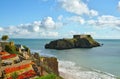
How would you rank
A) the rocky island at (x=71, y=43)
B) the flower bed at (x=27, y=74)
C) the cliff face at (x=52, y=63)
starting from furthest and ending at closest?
the rocky island at (x=71, y=43)
the cliff face at (x=52, y=63)
the flower bed at (x=27, y=74)

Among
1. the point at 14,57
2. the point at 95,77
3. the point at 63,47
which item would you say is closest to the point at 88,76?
the point at 95,77

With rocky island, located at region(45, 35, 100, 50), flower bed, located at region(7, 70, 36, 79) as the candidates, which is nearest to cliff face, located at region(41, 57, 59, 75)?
flower bed, located at region(7, 70, 36, 79)

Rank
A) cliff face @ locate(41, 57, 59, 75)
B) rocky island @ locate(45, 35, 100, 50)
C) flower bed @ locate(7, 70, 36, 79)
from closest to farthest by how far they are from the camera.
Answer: flower bed @ locate(7, 70, 36, 79) < cliff face @ locate(41, 57, 59, 75) < rocky island @ locate(45, 35, 100, 50)

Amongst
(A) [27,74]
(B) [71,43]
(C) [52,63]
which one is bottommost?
(A) [27,74]

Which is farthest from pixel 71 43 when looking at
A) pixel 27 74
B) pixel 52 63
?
pixel 27 74

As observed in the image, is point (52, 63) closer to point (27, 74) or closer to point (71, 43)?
point (27, 74)

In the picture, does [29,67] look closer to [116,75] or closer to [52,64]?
[52,64]

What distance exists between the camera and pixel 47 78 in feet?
106

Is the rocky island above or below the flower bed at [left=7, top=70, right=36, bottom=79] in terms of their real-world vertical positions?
above

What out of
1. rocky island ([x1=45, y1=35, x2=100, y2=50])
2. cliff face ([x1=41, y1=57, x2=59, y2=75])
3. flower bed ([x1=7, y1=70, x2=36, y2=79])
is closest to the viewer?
flower bed ([x1=7, y1=70, x2=36, y2=79])

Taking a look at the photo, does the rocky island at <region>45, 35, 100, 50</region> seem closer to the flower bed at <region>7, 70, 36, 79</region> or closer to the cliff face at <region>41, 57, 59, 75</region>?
the cliff face at <region>41, 57, 59, 75</region>

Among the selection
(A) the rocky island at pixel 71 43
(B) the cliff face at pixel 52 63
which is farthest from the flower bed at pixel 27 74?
(A) the rocky island at pixel 71 43

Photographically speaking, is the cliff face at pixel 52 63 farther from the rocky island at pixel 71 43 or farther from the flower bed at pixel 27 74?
the rocky island at pixel 71 43

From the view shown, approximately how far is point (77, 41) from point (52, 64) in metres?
151
